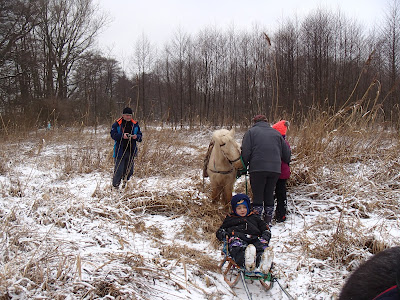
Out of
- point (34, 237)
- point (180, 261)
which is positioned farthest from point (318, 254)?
point (34, 237)

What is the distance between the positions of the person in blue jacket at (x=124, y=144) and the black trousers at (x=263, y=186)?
2378 mm

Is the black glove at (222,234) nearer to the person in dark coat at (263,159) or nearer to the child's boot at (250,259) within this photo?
the child's boot at (250,259)

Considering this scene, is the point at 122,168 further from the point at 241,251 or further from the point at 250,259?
the point at 250,259

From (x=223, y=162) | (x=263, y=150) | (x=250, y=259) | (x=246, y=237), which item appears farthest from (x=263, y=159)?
(x=250, y=259)

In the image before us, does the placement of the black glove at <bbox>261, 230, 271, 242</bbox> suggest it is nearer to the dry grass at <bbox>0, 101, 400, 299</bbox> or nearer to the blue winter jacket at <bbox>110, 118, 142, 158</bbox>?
the dry grass at <bbox>0, 101, 400, 299</bbox>

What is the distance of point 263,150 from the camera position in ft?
11.9

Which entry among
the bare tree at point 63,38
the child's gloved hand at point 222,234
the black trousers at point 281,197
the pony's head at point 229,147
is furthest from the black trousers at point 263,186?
the bare tree at point 63,38

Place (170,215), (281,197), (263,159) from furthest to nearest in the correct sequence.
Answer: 1. (170,215)
2. (281,197)
3. (263,159)

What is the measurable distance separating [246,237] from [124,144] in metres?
3.07

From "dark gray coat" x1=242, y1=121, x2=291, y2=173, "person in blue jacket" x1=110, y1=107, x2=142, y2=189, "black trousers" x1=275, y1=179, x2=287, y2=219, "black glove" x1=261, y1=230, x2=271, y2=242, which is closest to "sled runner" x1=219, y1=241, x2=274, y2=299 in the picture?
"black glove" x1=261, y1=230, x2=271, y2=242

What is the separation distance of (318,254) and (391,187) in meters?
2.33

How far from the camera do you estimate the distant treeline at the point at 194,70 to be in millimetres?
13134

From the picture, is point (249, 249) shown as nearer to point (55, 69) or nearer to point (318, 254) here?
point (318, 254)

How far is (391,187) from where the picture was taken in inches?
176
